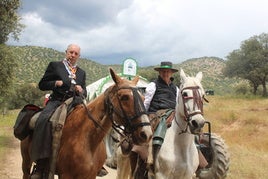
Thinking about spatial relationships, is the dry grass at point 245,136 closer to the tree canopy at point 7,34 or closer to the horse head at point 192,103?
the horse head at point 192,103

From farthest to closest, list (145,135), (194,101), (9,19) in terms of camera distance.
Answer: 1. (9,19)
2. (194,101)
3. (145,135)

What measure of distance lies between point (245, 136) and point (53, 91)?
20306mm

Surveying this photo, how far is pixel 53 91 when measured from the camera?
6105 millimetres

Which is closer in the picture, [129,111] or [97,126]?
[129,111]

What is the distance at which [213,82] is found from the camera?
114562 millimetres

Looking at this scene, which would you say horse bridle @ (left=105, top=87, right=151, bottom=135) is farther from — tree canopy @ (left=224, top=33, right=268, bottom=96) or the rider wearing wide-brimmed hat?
tree canopy @ (left=224, top=33, right=268, bottom=96)

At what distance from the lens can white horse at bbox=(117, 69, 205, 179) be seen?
6.10 m

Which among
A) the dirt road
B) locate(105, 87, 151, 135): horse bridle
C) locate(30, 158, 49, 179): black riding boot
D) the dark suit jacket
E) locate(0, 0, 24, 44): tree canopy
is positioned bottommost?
the dirt road

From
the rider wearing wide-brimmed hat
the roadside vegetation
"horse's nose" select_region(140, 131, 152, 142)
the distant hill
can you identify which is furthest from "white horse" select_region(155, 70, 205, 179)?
the distant hill

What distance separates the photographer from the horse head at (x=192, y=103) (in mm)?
5762

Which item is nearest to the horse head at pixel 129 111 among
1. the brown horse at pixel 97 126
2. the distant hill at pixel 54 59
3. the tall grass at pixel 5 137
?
the brown horse at pixel 97 126

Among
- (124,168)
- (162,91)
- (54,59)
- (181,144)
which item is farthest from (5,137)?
(54,59)

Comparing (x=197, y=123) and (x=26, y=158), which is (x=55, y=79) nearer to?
(x=26, y=158)

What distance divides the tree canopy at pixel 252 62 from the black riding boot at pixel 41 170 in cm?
5008
